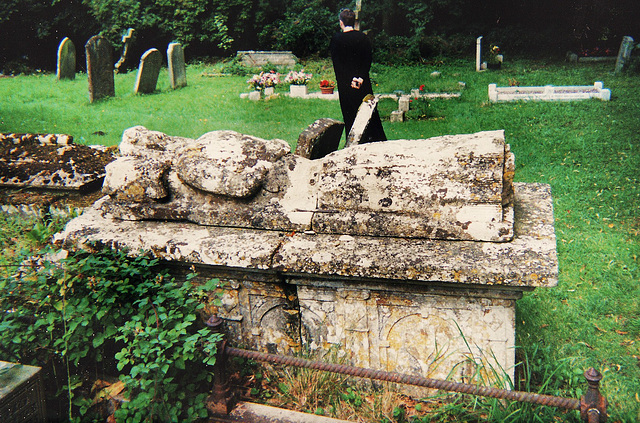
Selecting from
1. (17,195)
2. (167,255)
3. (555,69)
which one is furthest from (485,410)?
(555,69)

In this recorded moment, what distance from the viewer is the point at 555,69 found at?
31.5ft

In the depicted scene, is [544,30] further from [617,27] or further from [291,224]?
[291,224]

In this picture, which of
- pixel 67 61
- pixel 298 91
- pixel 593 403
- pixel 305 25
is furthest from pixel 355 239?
pixel 67 61

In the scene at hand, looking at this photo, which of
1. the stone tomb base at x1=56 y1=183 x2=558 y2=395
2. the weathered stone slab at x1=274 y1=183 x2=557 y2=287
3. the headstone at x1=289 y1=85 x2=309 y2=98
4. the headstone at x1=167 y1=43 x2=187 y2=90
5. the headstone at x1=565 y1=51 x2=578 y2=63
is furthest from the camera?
the headstone at x1=565 y1=51 x2=578 y2=63

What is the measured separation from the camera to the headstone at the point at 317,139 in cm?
320

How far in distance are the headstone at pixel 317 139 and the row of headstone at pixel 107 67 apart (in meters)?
4.46

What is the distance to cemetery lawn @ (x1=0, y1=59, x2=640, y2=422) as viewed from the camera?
2.79 meters

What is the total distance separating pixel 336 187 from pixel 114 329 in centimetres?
126

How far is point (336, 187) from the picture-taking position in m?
2.57

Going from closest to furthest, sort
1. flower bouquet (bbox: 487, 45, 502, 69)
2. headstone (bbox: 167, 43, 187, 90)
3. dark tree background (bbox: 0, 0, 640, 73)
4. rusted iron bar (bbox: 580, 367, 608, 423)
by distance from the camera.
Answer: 1. rusted iron bar (bbox: 580, 367, 608, 423)
2. dark tree background (bbox: 0, 0, 640, 73)
3. headstone (bbox: 167, 43, 187, 90)
4. flower bouquet (bbox: 487, 45, 502, 69)

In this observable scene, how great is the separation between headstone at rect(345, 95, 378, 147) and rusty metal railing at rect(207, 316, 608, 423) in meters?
1.79

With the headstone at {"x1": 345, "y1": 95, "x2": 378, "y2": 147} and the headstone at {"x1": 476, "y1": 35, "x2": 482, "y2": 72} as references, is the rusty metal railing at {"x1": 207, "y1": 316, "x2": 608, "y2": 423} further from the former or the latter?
the headstone at {"x1": 476, "y1": 35, "x2": 482, "y2": 72}

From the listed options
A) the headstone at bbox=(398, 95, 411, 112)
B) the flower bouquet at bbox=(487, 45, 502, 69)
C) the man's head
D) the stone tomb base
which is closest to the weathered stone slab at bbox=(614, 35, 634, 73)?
the flower bouquet at bbox=(487, 45, 502, 69)

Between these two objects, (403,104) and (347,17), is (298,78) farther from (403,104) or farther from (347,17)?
(347,17)
